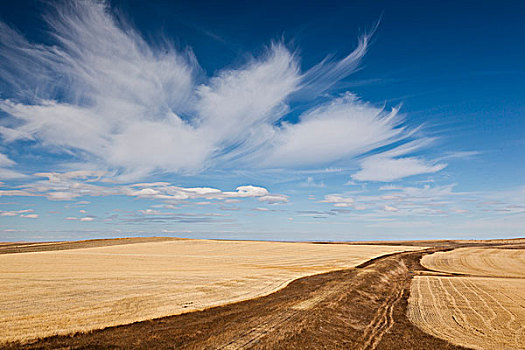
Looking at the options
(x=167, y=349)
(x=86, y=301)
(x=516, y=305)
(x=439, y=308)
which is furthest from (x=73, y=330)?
(x=516, y=305)

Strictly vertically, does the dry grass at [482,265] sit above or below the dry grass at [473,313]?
above

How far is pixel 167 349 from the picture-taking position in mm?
11758

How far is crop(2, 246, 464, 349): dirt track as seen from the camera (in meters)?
12.4

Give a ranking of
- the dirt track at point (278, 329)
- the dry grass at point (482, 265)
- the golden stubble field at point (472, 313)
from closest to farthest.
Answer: the dirt track at point (278, 329) → the golden stubble field at point (472, 313) → the dry grass at point (482, 265)

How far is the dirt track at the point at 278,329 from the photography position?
12.4m

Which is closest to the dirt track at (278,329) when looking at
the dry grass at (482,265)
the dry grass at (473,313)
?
the dry grass at (473,313)

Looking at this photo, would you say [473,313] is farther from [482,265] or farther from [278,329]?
[482,265]

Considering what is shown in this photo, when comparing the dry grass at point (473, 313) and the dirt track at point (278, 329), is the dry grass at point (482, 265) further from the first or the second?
the dirt track at point (278, 329)

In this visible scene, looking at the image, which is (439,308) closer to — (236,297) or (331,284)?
(331,284)

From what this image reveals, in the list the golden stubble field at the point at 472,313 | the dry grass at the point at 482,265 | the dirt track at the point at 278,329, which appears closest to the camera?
the dirt track at the point at 278,329

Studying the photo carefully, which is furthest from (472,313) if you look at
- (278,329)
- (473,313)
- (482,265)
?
(482,265)

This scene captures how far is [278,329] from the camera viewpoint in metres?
14.5

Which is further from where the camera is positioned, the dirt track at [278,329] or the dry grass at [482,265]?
the dry grass at [482,265]

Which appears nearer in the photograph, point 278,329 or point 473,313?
point 278,329
